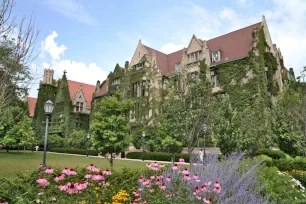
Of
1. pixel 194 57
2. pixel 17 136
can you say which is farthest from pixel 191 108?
pixel 17 136

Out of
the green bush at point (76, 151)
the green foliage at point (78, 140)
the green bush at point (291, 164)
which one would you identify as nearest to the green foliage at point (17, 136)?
the green bush at point (76, 151)

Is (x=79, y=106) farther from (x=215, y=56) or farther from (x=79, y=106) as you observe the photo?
(x=215, y=56)

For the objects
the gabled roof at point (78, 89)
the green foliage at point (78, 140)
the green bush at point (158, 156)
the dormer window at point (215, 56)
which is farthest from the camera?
the gabled roof at point (78, 89)

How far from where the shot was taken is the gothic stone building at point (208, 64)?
103 feet

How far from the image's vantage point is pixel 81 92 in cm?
5528

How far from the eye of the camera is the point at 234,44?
35.1 metres

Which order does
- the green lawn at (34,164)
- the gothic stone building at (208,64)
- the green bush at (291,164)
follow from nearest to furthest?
1. the green lawn at (34,164)
2. the green bush at (291,164)
3. the gothic stone building at (208,64)

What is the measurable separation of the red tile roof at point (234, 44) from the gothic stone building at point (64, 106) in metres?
29.3

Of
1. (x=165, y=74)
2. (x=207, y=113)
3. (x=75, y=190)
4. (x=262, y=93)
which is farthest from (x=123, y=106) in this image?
(x=165, y=74)

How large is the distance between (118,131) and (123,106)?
1919mm

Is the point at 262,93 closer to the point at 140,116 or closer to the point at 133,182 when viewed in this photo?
the point at 140,116

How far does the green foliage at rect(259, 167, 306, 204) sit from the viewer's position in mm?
6048

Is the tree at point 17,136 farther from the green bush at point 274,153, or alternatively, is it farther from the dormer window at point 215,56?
the green bush at point 274,153

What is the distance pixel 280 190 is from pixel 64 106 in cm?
5189
